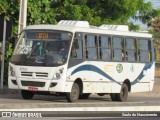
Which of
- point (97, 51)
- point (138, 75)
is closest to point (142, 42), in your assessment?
point (138, 75)

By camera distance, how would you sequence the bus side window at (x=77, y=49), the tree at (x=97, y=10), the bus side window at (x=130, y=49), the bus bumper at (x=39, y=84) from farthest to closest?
the tree at (x=97, y=10) → the bus side window at (x=130, y=49) → the bus side window at (x=77, y=49) → the bus bumper at (x=39, y=84)

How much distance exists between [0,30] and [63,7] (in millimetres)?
8309

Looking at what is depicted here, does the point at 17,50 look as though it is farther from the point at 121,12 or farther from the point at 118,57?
the point at 121,12

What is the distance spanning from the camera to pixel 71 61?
21.1 m

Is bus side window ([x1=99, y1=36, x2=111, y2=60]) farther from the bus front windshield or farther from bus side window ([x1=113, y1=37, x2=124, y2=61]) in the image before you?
the bus front windshield

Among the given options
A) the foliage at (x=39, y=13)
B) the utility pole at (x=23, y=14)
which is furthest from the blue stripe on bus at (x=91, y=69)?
the foliage at (x=39, y=13)

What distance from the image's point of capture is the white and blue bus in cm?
2088

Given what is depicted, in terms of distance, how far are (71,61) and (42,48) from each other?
42.8 inches

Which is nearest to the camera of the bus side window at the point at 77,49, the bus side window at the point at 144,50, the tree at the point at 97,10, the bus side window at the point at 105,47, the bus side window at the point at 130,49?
the bus side window at the point at 77,49

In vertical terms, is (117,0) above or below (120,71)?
above

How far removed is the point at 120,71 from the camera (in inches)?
950

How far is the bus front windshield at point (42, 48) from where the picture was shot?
68.5ft

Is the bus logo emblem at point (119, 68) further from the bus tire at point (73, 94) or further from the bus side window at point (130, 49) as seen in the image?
the bus tire at point (73, 94)

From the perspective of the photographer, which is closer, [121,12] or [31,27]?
[31,27]
